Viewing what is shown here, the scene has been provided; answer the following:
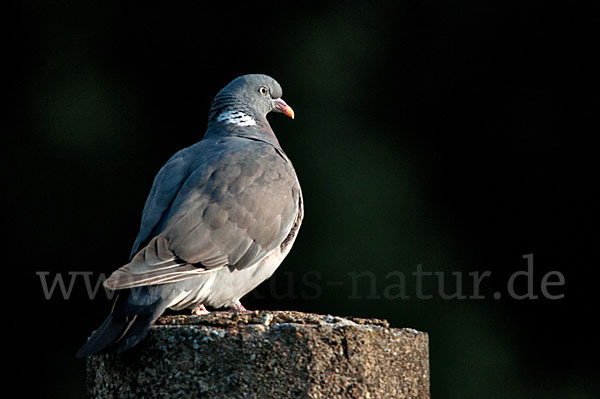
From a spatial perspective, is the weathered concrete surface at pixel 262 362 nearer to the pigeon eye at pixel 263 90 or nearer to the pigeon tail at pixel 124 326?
the pigeon tail at pixel 124 326

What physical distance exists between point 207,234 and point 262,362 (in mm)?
893

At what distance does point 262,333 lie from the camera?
2.18 meters

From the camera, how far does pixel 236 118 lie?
4.03 metres

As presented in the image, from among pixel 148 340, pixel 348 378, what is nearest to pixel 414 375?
pixel 348 378

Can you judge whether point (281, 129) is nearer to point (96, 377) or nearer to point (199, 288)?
point (199, 288)

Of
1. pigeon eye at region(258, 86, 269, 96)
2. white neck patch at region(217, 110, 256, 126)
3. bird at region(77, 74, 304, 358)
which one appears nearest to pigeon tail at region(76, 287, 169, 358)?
bird at region(77, 74, 304, 358)

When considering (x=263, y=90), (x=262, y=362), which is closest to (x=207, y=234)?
(x=262, y=362)

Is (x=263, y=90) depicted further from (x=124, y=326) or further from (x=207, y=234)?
(x=124, y=326)

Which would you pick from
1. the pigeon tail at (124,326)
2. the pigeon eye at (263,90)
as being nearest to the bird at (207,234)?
the pigeon tail at (124,326)

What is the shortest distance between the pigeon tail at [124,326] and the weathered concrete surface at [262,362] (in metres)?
0.04

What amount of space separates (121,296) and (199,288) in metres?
0.37

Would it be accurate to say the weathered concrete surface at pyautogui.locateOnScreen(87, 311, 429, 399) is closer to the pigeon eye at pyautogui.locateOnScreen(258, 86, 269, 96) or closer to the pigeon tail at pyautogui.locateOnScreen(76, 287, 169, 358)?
the pigeon tail at pyautogui.locateOnScreen(76, 287, 169, 358)

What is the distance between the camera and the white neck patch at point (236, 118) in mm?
4012

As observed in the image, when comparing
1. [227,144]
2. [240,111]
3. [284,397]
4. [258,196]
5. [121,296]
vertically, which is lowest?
[284,397]
